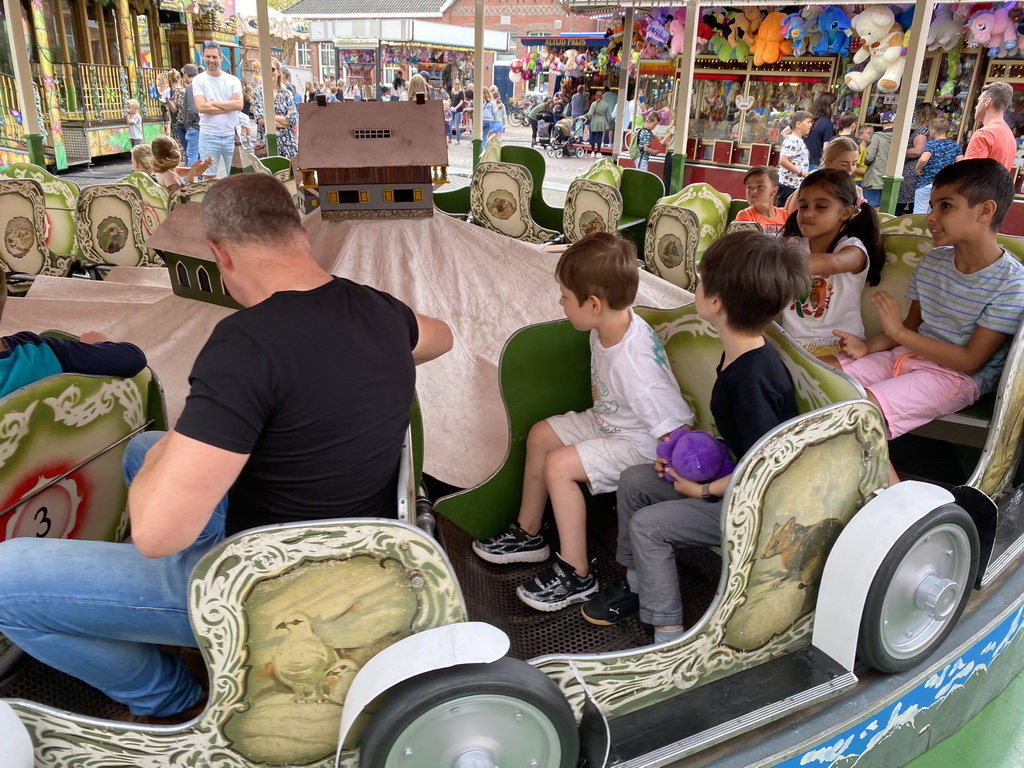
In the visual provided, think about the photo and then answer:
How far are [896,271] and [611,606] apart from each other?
4.74 feet

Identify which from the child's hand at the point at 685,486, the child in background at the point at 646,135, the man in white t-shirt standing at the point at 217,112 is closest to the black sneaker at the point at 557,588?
the child's hand at the point at 685,486

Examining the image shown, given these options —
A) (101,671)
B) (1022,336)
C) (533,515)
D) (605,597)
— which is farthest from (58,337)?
(1022,336)

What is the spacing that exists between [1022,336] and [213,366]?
1.79 m

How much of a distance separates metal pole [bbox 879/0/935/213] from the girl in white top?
81.5 inches

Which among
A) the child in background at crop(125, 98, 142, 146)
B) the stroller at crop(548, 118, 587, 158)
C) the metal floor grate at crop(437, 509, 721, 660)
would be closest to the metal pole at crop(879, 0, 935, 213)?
the metal floor grate at crop(437, 509, 721, 660)

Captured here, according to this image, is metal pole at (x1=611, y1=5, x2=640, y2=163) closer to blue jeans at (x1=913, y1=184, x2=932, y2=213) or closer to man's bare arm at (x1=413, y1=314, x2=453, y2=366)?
blue jeans at (x1=913, y1=184, x2=932, y2=213)

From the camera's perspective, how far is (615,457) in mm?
1856

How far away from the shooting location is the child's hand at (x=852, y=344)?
2.28 m

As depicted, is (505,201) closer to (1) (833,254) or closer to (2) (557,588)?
(1) (833,254)

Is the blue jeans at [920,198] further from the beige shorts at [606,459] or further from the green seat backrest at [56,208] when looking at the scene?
the green seat backrest at [56,208]

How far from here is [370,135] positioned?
9.16ft

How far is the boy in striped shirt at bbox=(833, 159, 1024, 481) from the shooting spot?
77.2 inches

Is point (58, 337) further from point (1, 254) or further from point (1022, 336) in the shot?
point (1, 254)

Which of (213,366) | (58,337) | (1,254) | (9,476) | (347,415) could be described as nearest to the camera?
(213,366)
